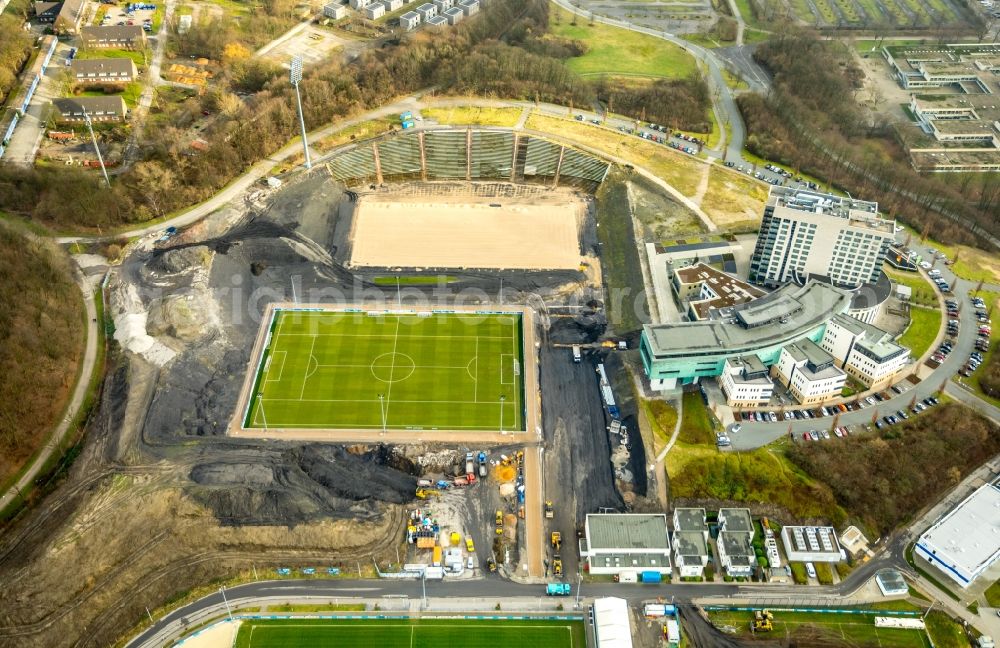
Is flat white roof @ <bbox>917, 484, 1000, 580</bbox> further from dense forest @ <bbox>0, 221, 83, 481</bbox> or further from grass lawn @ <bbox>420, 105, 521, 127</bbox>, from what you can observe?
grass lawn @ <bbox>420, 105, 521, 127</bbox>

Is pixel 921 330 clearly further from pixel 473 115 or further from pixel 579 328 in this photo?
pixel 473 115

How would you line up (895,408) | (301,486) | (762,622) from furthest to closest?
1. (895,408)
2. (301,486)
3. (762,622)

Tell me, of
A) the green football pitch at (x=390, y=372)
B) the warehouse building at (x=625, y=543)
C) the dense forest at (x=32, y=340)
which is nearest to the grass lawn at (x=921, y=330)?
the warehouse building at (x=625, y=543)

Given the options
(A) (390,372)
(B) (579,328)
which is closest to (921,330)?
(B) (579,328)

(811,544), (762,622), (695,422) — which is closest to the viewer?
(762,622)

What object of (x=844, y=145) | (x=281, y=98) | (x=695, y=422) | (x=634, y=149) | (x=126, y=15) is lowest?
(x=695, y=422)

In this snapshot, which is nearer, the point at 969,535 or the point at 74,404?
the point at 969,535

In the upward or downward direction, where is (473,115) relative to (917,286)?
upward

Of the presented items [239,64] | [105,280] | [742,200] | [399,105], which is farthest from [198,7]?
[742,200]

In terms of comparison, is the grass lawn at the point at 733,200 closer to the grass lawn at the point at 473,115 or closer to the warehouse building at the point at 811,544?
the grass lawn at the point at 473,115
